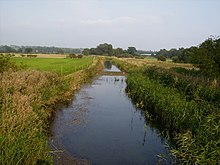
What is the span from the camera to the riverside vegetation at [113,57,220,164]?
700 cm

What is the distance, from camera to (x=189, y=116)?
35.6 ft

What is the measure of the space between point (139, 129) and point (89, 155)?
14.2 ft

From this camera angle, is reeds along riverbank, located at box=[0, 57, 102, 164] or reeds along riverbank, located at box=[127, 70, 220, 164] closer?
reeds along riverbank, located at box=[0, 57, 102, 164]

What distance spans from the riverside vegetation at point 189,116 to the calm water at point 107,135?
82cm

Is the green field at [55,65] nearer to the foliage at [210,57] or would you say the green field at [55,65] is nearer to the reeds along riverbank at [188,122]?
the reeds along riverbank at [188,122]

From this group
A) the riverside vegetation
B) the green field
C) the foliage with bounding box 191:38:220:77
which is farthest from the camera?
the green field

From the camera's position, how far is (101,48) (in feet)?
524

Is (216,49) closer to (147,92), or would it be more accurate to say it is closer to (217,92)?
(147,92)

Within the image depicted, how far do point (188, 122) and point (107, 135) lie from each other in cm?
370

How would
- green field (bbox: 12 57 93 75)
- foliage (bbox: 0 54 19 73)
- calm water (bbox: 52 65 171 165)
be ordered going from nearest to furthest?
calm water (bbox: 52 65 171 165), foliage (bbox: 0 54 19 73), green field (bbox: 12 57 93 75)

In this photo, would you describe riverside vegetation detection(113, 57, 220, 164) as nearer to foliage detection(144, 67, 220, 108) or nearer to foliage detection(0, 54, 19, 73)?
foliage detection(144, 67, 220, 108)

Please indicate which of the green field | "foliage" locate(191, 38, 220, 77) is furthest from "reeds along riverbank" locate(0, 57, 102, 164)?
"foliage" locate(191, 38, 220, 77)

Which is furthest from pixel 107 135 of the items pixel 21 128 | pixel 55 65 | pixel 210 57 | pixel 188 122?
pixel 55 65

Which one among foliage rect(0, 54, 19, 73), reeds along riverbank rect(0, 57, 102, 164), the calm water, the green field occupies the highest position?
foliage rect(0, 54, 19, 73)
